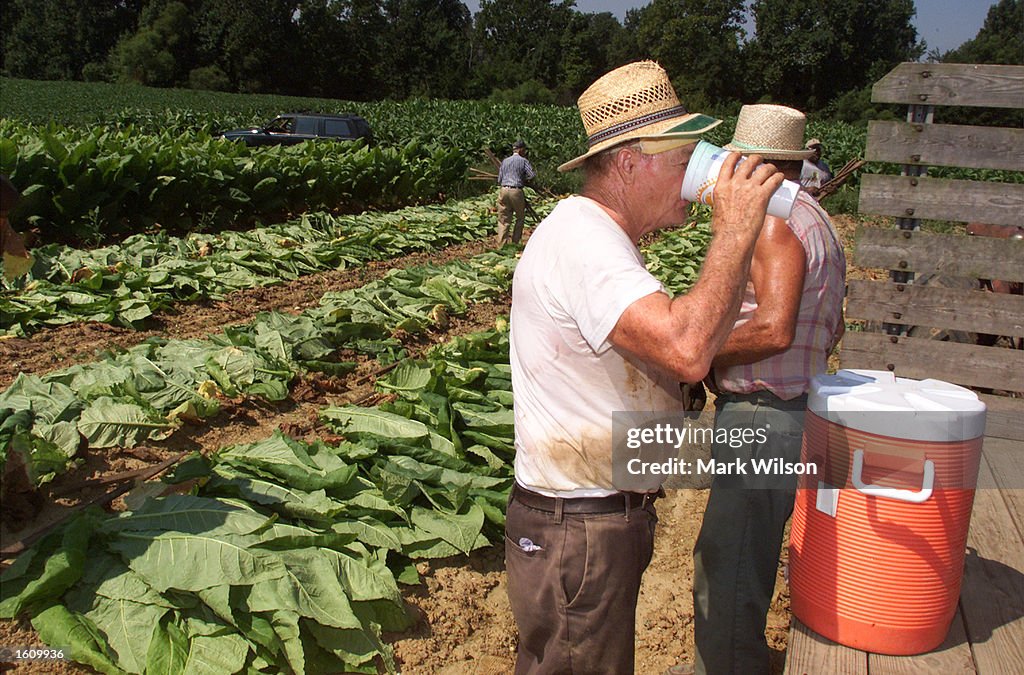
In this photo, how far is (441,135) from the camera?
976 inches

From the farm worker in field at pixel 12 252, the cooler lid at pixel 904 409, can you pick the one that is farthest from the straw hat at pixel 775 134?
the farm worker in field at pixel 12 252

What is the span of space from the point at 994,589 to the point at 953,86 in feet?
10.5

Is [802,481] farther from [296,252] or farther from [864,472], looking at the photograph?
[296,252]

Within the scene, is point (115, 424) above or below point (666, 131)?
below

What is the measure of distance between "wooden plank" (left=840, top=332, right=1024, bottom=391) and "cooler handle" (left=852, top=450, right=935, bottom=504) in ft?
10.3

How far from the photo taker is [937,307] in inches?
191

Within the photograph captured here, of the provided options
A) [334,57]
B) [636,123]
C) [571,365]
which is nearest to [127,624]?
[571,365]

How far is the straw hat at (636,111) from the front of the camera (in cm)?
209

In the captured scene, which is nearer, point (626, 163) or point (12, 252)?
point (626, 163)

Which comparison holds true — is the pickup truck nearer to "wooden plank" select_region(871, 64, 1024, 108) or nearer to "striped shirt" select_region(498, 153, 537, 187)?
"striped shirt" select_region(498, 153, 537, 187)

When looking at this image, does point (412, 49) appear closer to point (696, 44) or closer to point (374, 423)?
point (696, 44)

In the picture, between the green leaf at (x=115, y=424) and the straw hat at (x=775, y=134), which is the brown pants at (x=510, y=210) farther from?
the straw hat at (x=775, y=134)

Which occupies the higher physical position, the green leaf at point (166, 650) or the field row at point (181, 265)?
the field row at point (181, 265)

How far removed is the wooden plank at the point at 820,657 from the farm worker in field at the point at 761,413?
51 cm
